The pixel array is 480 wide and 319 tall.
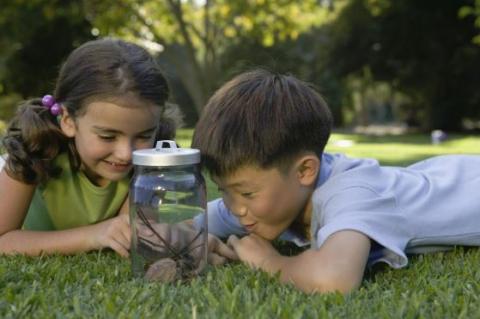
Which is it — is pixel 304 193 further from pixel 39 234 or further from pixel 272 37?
pixel 272 37

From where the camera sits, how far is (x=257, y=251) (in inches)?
108

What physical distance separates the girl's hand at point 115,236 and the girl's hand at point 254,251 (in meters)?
Result: 0.45

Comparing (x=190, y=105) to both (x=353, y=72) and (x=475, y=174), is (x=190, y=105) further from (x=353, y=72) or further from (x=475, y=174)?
(x=475, y=174)

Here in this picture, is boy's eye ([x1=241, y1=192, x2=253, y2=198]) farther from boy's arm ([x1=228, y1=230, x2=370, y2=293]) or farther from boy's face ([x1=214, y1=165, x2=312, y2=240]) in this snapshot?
boy's arm ([x1=228, y1=230, x2=370, y2=293])

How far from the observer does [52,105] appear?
3309 millimetres

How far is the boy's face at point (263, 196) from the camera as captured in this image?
2.68 m

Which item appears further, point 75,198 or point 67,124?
point 75,198

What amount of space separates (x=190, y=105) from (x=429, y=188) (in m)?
33.7

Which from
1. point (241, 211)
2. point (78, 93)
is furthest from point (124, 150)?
point (241, 211)

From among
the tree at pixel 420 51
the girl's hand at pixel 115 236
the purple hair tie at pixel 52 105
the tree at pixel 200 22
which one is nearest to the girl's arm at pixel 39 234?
the girl's hand at pixel 115 236

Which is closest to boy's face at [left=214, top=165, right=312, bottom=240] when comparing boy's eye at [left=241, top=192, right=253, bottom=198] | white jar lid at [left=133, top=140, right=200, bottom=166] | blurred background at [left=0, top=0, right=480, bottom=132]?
boy's eye at [left=241, top=192, right=253, bottom=198]

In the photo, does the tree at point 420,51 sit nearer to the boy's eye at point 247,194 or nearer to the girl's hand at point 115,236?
the girl's hand at point 115,236

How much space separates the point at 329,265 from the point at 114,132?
119cm

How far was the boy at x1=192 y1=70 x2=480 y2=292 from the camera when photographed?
2.54m
